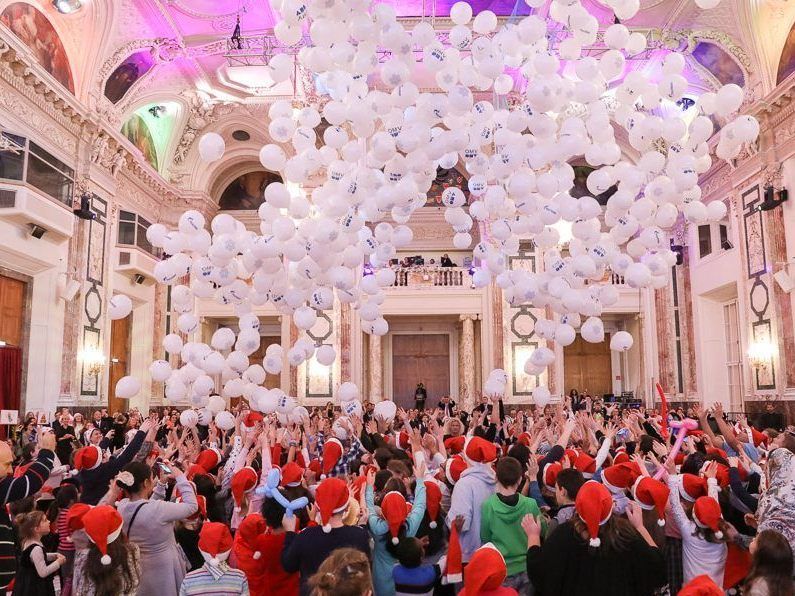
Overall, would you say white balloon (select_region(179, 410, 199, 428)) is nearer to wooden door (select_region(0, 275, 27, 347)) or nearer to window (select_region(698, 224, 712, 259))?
wooden door (select_region(0, 275, 27, 347))

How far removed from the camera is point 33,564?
14.8 ft

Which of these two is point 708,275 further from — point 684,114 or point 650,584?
point 650,584

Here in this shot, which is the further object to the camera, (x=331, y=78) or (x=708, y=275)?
(x=708, y=275)

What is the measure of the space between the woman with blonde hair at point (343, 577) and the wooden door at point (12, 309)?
13.7 metres

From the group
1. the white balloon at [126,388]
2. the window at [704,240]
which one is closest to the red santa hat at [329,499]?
the white balloon at [126,388]

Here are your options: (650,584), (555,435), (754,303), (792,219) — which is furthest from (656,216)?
(754,303)

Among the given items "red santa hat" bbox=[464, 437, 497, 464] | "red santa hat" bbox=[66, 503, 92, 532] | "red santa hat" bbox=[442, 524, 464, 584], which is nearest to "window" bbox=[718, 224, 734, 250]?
"red santa hat" bbox=[464, 437, 497, 464]

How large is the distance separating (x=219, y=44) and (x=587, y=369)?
1667 cm

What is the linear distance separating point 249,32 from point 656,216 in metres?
12.6

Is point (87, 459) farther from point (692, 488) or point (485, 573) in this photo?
point (692, 488)

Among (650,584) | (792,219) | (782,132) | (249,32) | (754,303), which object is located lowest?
(650,584)

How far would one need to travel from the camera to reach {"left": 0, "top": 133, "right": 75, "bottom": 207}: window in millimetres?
13797

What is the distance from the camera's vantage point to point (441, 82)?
8.85 metres

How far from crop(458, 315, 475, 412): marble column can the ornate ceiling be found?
758 cm
